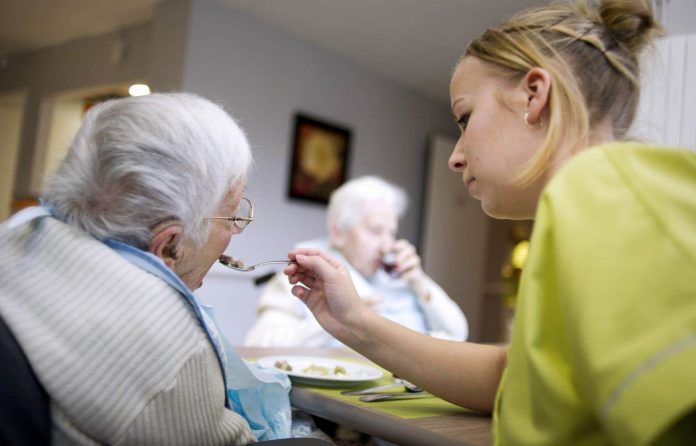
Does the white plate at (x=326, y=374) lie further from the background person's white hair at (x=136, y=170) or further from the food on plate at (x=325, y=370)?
the background person's white hair at (x=136, y=170)

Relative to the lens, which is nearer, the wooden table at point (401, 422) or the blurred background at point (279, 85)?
the wooden table at point (401, 422)

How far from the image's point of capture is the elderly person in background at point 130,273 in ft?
2.19

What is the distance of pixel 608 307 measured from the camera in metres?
0.51

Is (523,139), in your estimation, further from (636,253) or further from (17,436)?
(17,436)

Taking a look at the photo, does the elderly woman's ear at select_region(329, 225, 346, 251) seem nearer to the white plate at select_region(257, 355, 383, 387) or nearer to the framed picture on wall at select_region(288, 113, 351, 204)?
the white plate at select_region(257, 355, 383, 387)

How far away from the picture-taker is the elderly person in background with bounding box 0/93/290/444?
667mm

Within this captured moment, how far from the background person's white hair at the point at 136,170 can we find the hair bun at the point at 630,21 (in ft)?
2.09

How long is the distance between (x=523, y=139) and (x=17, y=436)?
0.78 m

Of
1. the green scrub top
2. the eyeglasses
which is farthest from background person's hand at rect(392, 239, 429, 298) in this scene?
the green scrub top

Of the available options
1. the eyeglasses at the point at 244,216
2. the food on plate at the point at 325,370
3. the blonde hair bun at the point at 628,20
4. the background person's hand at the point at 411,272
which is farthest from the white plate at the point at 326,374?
the background person's hand at the point at 411,272

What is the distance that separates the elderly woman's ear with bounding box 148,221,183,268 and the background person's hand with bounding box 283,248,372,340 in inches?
9.0

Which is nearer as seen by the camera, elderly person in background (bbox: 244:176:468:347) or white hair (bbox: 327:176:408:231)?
elderly person in background (bbox: 244:176:468:347)

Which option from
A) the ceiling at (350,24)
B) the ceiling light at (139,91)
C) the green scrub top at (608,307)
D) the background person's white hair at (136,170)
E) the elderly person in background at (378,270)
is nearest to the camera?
the green scrub top at (608,307)

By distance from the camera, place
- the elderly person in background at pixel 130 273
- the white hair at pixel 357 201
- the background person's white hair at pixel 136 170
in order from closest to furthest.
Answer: the elderly person in background at pixel 130 273 → the background person's white hair at pixel 136 170 → the white hair at pixel 357 201
